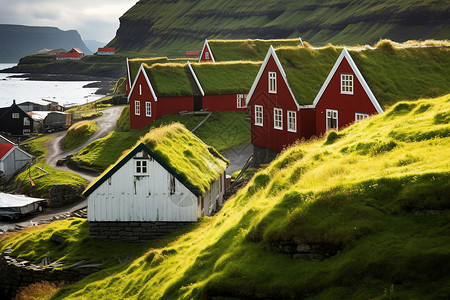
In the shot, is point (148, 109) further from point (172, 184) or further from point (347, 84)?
point (172, 184)

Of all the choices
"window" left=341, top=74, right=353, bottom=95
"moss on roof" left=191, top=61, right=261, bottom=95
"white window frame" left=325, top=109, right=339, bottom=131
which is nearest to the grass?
"moss on roof" left=191, top=61, right=261, bottom=95

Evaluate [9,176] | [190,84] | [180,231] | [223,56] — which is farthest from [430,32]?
[180,231]

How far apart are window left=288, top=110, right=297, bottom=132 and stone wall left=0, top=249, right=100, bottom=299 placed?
61.4 feet

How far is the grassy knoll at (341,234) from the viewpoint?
1455 cm

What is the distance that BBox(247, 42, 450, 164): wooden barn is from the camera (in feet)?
119

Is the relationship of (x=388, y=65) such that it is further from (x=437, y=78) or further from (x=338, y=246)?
(x=338, y=246)

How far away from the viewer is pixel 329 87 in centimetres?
3875

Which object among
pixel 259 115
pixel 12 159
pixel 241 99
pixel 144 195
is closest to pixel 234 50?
pixel 241 99

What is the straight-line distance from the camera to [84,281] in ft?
87.3

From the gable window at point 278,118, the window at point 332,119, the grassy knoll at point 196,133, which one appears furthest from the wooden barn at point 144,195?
the grassy knoll at point 196,133

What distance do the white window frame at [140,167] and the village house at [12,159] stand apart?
39.1 metres

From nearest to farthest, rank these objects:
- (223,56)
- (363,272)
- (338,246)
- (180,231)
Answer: (363,272)
(338,246)
(180,231)
(223,56)

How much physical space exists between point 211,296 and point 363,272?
4394 millimetres

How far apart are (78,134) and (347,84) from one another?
4438 cm
